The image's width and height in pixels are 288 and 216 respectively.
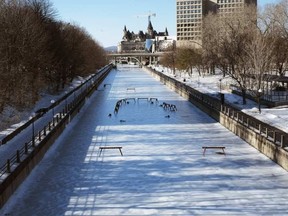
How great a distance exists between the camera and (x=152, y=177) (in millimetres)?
20500

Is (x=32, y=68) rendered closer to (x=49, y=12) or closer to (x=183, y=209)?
(x=49, y=12)

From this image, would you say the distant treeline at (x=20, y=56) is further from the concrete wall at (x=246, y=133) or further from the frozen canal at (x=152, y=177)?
the concrete wall at (x=246, y=133)

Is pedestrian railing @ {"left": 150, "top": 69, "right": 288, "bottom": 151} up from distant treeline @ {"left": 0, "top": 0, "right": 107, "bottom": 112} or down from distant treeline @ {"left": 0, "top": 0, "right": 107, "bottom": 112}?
down

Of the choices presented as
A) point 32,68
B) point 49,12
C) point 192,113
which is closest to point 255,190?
point 192,113

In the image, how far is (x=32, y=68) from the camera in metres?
45.4

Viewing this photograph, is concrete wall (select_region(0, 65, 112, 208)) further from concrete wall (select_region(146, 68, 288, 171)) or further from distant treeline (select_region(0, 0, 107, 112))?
concrete wall (select_region(146, 68, 288, 171))

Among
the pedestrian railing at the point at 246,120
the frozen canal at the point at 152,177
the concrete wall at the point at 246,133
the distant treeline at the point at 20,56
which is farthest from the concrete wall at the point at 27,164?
the pedestrian railing at the point at 246,120

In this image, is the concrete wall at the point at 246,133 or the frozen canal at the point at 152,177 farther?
the concrete wall at the point at 246,133

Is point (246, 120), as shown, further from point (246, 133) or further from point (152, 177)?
point (152, 177)

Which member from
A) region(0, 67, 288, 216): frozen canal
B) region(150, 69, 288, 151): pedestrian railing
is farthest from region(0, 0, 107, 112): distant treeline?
region(150, 69, 288, 151): pedestrian railing

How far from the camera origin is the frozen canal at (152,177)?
16.5 meters

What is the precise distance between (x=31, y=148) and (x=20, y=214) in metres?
7.44

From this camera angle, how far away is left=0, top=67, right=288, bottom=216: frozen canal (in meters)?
16.5

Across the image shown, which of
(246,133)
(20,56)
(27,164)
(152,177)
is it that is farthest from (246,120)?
(20,56)
